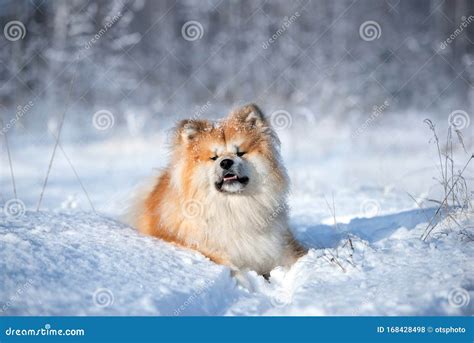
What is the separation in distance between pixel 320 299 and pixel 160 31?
12797mm

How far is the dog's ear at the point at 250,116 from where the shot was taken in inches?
162

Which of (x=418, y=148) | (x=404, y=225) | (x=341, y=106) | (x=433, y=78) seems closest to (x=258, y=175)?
(x=404, y=225)

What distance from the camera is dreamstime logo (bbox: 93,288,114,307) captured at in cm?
263

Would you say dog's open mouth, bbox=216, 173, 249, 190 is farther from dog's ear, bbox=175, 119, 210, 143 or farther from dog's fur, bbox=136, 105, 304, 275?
dog's ear, bbox=175, 119, 210, 143

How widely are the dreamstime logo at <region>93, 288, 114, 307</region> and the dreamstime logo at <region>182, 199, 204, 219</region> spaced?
129cm

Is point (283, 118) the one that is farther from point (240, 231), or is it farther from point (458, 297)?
point (458, 297)

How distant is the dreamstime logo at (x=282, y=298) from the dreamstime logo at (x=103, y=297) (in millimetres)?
951

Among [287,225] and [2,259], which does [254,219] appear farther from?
[2,259]

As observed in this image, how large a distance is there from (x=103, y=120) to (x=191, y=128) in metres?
8.92

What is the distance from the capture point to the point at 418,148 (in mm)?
9812
